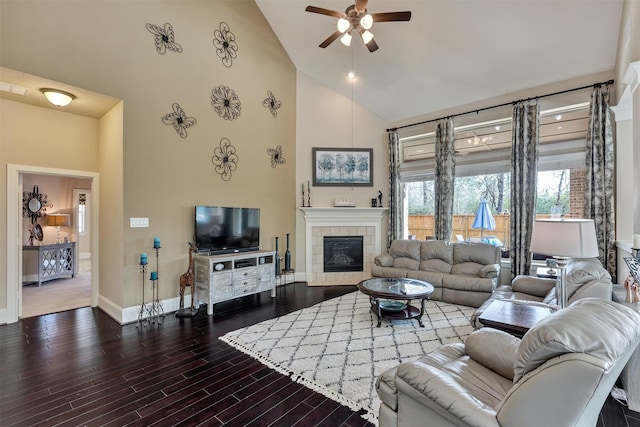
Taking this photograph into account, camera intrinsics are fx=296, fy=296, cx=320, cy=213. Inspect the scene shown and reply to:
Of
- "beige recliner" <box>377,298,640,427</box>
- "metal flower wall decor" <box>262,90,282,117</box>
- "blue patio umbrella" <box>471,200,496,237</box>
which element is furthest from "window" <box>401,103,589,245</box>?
"beige recliner" <box>377,298,640,427</box>

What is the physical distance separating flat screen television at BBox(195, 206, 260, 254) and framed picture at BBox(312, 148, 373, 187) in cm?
167

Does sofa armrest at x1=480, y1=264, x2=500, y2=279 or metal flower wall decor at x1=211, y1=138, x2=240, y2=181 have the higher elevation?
metal flower wall decor at x1=211, y1=138, x2=240, y2=181

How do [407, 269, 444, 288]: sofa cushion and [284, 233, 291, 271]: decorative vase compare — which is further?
[284, 233, 291, 271]: decorative vase

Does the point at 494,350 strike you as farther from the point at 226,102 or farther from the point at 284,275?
the point at 226,102

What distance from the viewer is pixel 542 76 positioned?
14.9 feet

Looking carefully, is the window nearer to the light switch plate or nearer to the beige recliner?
the beige recliner

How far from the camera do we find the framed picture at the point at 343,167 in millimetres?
6195

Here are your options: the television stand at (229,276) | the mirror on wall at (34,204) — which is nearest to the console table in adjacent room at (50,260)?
the mirror on wall at (34,204)

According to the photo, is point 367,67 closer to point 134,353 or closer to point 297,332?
point 297,332

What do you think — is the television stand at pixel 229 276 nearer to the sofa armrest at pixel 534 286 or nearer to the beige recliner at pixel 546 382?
the beige recliner at pixel 546 382

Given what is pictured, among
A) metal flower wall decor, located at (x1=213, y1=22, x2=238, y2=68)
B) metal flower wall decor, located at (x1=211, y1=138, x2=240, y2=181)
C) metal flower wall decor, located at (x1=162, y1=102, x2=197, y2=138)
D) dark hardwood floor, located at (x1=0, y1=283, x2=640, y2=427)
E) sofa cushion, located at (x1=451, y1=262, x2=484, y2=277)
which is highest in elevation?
metal flower wall decor, located at (x1=213, y1=22, x2=238, y2=68)

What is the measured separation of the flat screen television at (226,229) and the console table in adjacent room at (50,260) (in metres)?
3.94

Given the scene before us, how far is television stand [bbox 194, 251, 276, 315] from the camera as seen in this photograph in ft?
13.8

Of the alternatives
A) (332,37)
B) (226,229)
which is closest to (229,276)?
(226,229)
